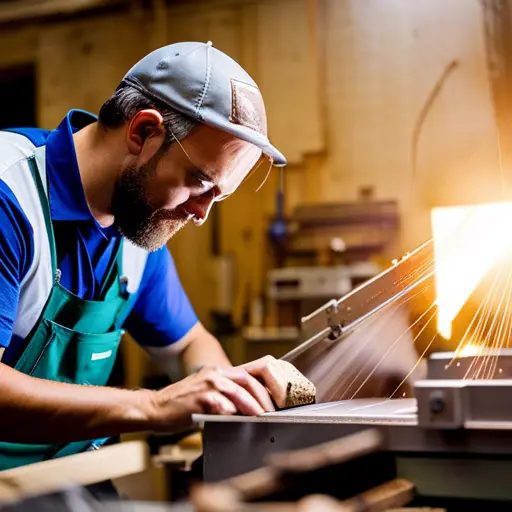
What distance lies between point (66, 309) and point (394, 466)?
0.65 meters

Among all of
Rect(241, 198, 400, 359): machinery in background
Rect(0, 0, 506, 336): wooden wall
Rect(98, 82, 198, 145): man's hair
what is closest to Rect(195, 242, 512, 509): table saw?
Rect(98, 82, 198, 145): man's hair

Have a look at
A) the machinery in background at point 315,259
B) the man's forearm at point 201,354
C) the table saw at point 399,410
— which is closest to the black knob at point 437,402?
the table saw at point 399,410

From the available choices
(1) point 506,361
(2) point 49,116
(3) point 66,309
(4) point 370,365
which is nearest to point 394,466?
(1) point 506,361

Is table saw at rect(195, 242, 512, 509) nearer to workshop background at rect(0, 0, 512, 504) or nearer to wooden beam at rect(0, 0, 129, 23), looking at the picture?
workshop background at rect(0, 0, 512, 504)

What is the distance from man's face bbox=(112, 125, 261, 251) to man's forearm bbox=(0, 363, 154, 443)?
0.38 metres

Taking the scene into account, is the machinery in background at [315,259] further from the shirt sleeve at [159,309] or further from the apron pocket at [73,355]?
the apron pocket at [73,355]

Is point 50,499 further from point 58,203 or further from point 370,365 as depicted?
point 370,365

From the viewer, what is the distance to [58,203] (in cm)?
120

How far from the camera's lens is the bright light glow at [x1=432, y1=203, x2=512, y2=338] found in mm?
1245

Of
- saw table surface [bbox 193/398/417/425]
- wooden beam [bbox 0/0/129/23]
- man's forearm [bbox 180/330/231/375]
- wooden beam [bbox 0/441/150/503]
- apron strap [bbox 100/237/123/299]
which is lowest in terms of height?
wooden beam [bbox 0/441/150/503]

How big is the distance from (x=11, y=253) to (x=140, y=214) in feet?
0.87

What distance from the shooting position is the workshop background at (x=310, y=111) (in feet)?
11.4

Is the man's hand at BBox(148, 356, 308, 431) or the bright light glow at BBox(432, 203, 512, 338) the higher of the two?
the bright light glow at BBox(432, 203, 512, 338)

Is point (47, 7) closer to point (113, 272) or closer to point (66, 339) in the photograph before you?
point (113, 272)
